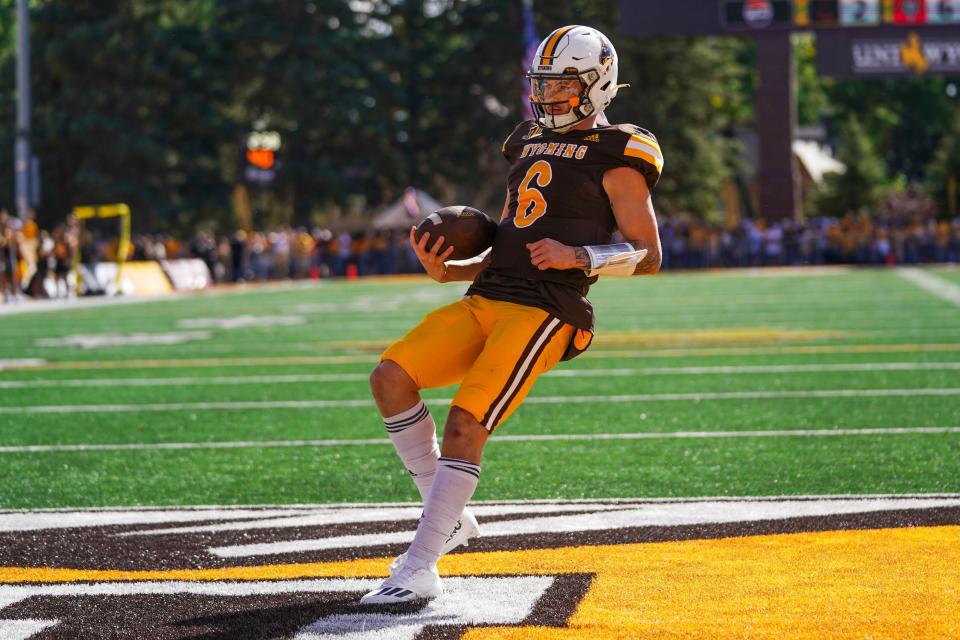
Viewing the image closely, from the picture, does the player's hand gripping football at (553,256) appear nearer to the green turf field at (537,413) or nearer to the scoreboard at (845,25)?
the green turf field at (537,413)

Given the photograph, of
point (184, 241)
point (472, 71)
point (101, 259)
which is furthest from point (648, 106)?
point (101, 259)

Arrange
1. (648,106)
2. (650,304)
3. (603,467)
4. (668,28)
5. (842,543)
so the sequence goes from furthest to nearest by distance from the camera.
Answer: (648,106) < (668,28) < (650,304) < (603,467) < (842,543)

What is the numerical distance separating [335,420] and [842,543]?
466cm

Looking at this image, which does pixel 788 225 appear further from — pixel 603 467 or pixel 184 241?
pixel 603 467

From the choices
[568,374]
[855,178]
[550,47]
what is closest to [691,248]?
[855,178]

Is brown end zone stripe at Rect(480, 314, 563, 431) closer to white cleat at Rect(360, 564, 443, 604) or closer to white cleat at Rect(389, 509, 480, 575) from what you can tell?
white cleat at Rect(389, 509, 480, 575)

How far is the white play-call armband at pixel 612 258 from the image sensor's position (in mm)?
4684

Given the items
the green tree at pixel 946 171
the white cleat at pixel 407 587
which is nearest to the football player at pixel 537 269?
the white cleat at pixel 407 587

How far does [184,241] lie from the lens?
5009 cm

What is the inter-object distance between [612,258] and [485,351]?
1.56 ft

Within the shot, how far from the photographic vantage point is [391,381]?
15.6 feet

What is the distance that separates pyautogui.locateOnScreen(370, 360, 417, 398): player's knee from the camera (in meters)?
4.77

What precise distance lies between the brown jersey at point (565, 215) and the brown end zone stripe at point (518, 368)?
0.21 feet

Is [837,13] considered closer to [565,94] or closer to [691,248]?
[691,248]
